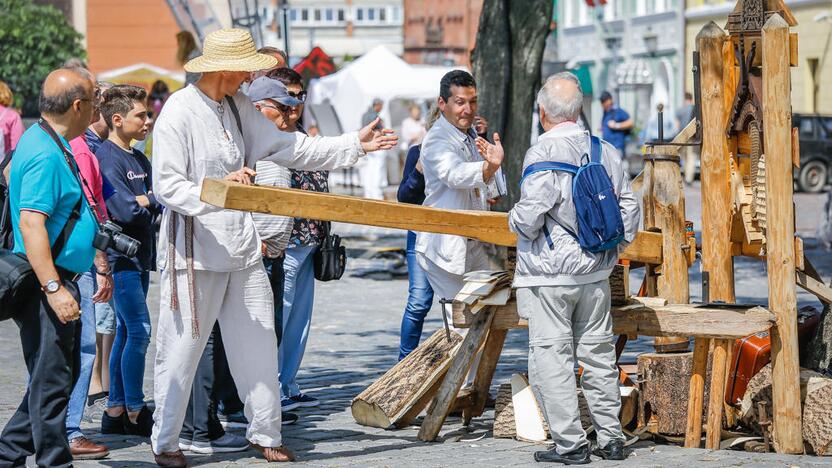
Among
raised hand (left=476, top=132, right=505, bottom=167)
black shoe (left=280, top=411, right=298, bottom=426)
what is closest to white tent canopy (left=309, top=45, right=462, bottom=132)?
black shoe (left=280, top=411, right=298, bottom=426)

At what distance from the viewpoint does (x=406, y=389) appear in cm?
788

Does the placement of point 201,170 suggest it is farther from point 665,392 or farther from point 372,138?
point 665,392

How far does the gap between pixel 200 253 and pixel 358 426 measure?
1737 mm

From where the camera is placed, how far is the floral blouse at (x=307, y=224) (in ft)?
27.3

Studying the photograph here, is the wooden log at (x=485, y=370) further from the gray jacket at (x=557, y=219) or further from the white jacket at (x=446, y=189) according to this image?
the gray jacket at (x=557, y=219)

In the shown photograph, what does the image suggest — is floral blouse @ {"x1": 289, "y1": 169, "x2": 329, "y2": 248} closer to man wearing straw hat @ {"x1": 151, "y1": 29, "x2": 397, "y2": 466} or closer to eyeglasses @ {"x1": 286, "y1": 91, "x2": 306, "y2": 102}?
eyeglasses @ {"x1": 286, "y1": 91, "x2": 306, "y2": 102}

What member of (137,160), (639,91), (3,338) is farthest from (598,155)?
(639,91)

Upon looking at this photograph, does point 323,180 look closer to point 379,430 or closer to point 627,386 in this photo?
point 379,430

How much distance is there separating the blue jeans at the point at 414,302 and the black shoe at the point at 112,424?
1.83 metres

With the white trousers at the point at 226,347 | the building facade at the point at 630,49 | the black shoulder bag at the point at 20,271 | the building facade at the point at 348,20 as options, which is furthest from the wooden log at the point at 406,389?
the building facade at the point at 348,20

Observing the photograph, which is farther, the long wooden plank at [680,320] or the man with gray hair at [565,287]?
the long wooden plank at [680,320]

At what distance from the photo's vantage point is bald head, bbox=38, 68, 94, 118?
6.36 m

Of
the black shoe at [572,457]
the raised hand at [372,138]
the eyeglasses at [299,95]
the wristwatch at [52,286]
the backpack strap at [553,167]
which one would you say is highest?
the eyeglasses at [299,95]

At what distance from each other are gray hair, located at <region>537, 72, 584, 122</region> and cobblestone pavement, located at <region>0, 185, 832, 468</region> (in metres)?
1.61
